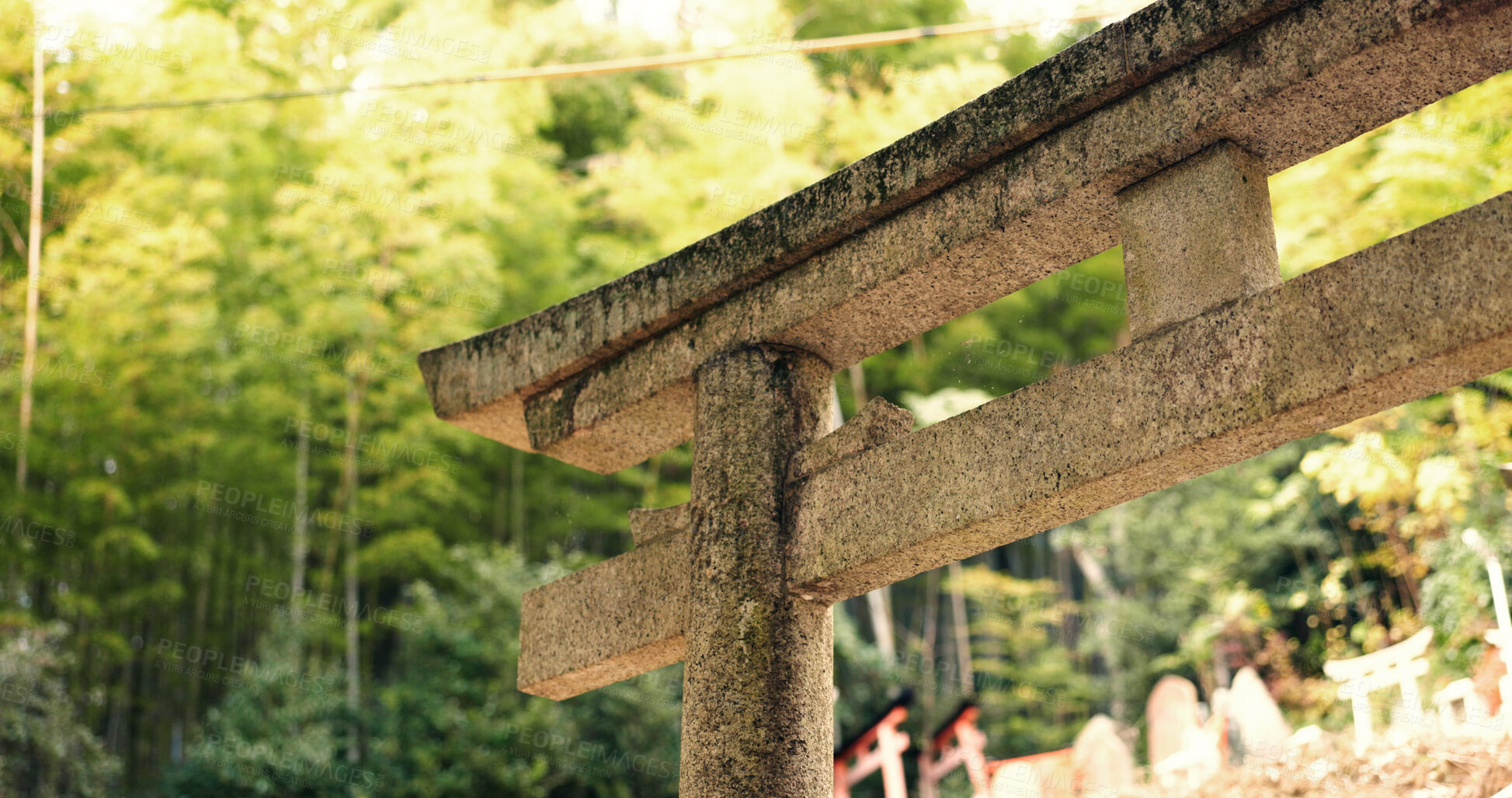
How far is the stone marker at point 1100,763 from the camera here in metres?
6.70

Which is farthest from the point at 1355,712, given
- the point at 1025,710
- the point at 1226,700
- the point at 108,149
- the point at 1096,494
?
the point at 108,149

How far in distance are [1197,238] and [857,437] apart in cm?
80

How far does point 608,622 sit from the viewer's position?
8.90 feet

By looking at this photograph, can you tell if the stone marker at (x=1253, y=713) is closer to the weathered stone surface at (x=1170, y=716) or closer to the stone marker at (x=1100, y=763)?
the weathered stone surface at (x=1170, y=716)

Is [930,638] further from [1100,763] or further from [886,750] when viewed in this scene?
[886,750]

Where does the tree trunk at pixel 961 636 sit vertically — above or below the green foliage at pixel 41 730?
above

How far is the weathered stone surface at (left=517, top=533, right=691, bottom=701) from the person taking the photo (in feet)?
8.52

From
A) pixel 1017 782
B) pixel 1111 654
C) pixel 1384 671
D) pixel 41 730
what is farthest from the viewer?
pixel 1111 654

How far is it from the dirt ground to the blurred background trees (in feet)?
5.93

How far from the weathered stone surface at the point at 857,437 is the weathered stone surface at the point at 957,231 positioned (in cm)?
24

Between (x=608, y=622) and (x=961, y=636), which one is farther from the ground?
(x=961, y=636)

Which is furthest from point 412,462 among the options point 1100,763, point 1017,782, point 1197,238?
point 1197,238

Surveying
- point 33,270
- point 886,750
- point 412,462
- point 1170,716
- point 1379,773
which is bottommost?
point 1379,773

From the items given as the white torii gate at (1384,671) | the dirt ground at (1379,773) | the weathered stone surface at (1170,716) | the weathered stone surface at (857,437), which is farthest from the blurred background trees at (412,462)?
the weathered stone surface at (857,437)
